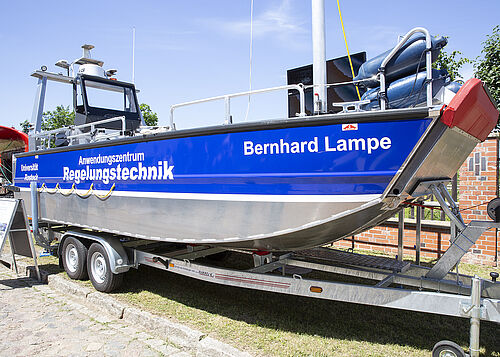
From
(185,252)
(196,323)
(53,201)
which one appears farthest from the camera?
(53,201)

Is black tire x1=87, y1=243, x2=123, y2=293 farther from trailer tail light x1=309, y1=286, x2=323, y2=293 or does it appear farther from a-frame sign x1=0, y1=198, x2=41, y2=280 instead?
trailer tail light x1=309, y1=286, x2=323, y2=293

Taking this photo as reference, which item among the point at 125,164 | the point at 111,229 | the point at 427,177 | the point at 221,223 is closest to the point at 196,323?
the point at 221,223

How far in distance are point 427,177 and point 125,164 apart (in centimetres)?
314

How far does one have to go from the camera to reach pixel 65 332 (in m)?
3.66

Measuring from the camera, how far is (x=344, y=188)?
9.71 ft

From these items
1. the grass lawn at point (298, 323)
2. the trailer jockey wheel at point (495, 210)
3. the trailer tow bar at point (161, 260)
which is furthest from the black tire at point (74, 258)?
the trailer jockey wheel at point (495, 210)

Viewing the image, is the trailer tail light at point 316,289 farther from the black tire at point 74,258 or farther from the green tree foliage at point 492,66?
the green tree foliage at point 492,66

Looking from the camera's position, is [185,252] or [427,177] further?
[185,252]

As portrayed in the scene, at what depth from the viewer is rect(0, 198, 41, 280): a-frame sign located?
5324mm

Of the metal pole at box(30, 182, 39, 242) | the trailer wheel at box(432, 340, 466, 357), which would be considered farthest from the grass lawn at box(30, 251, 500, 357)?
the metal pole at box(30, 182, 39, 242)

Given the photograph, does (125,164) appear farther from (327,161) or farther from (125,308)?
(327,161)

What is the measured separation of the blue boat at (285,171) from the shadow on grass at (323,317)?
0.80m

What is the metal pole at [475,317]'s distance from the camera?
2.69 m

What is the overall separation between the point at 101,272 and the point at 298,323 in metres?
2.62
